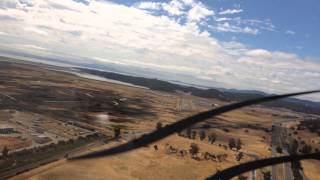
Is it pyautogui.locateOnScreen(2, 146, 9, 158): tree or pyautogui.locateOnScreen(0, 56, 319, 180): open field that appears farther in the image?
pyautogui.locateOnScreen(2, 146, 9, 158): tree

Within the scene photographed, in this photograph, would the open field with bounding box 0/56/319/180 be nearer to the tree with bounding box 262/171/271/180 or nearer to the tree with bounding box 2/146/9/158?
the tree with bounding box 262/171/271/180

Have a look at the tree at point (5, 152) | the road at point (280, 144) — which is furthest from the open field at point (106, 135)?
the tree at point (5, 152)

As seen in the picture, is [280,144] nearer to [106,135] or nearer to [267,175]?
[267,175]

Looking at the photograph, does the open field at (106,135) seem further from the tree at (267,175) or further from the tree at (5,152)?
the tree at (5,152)

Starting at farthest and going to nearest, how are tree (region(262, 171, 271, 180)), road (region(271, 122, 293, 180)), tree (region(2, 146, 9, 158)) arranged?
1. road (region(271, 122, 293, 180))
2. tree (region(262, 171, 271, 180))
3. tree (region(2, 146, 9, 158))

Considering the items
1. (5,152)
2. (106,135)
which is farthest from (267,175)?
(5,152)

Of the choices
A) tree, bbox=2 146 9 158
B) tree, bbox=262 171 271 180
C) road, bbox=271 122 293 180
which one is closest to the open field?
tree, bbox=262 171 271 180

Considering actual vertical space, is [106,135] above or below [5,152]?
above

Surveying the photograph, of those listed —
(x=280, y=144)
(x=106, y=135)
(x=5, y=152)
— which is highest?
(x=280, y=144)

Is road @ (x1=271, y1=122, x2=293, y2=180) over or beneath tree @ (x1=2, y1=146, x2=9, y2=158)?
over

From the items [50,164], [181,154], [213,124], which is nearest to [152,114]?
[213,124]

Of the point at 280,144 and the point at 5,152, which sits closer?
the point at 5,152
